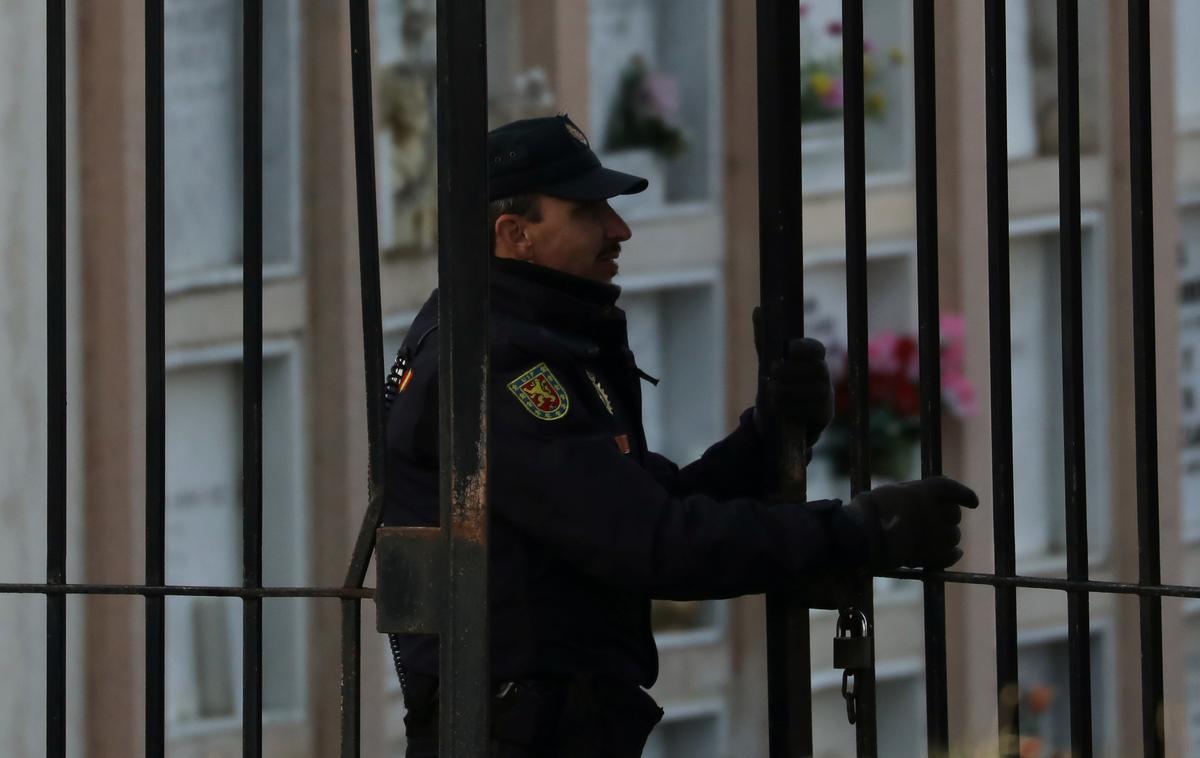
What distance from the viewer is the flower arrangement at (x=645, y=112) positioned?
10336 millimetres

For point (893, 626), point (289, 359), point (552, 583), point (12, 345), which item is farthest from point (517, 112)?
point (552, 583)

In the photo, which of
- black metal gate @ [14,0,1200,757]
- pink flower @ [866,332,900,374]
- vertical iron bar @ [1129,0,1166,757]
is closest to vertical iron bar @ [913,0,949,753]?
black metal gate @ [14,0,1200,757]

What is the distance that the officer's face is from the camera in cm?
317

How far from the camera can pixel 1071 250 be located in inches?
109

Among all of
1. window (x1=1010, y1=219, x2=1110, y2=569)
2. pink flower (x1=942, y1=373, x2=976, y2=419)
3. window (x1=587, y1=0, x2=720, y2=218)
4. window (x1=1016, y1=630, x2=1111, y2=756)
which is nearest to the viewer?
window (x1=587, y1=0, x2=720, y2=218)

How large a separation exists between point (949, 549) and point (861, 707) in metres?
0.24

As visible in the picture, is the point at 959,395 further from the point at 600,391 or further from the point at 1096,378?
the point at 600,391

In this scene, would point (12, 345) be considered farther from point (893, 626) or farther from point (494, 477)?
point (494, 477)

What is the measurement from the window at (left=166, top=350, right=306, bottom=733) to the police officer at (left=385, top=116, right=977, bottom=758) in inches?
236

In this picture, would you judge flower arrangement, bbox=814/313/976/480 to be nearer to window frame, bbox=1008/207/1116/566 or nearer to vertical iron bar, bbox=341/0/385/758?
window frame, bbox=1008/207/1116/566

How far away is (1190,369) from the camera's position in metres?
12.3

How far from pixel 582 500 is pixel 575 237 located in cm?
49

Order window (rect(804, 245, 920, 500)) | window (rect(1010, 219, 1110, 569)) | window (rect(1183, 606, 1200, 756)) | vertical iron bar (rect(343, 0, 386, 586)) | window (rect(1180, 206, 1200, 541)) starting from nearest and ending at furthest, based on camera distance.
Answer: vertical iron bar (rect(343, 0, 386, 586))
window (rect(804, 245, 920, 500))
window (rect(1010, 219, 1110, 569))
window (rect(1180, 206, 1200, 541))
window (rect(1183, 606, 1200, 756))

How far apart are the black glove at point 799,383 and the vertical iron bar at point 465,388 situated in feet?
1.23
